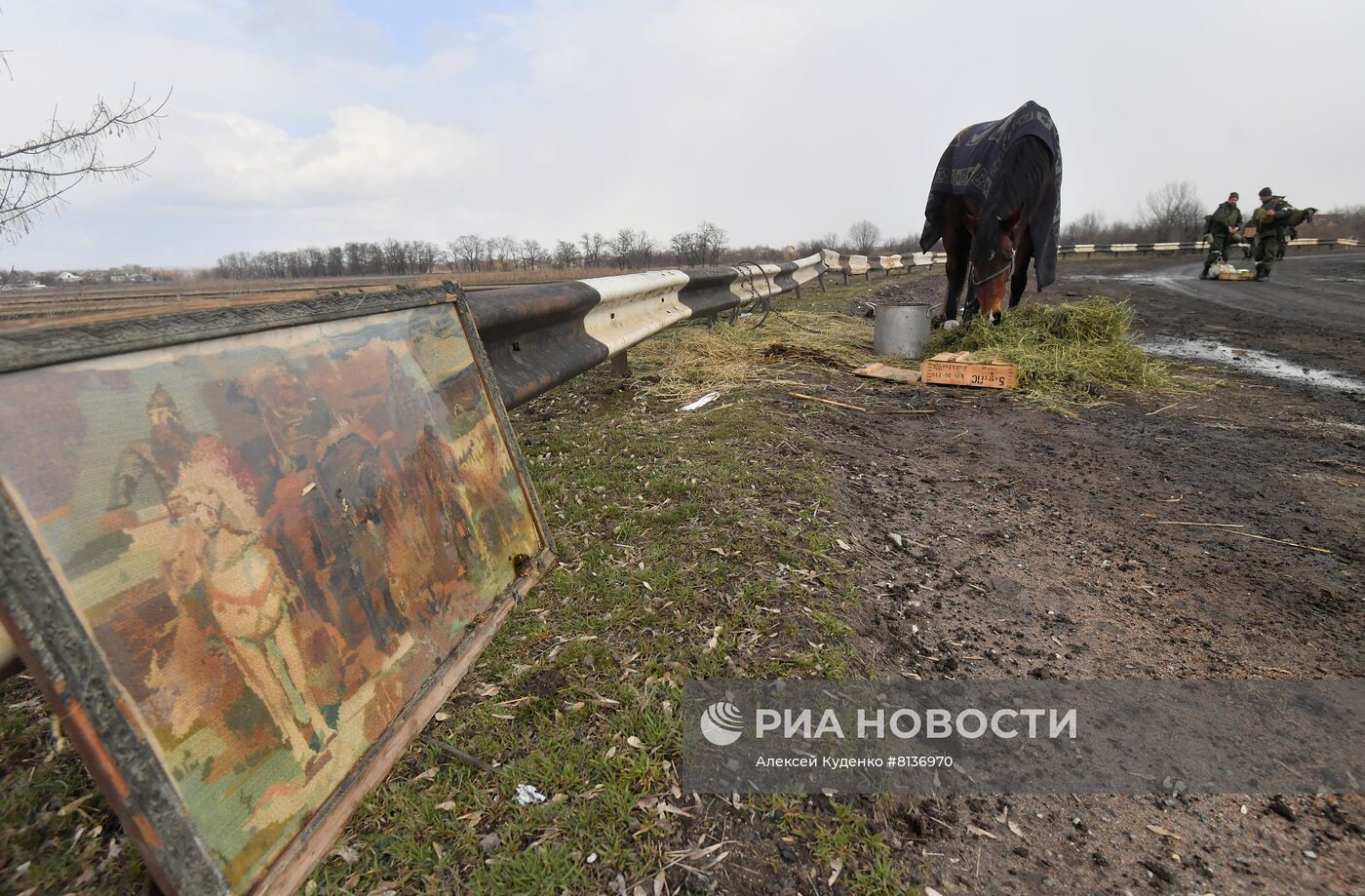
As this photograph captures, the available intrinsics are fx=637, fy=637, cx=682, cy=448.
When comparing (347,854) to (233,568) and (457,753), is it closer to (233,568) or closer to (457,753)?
(457,753)

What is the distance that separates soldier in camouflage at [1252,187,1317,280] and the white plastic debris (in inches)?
669

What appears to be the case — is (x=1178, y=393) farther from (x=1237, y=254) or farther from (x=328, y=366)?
(x=1237, y=254)

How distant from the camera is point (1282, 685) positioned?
1839mm

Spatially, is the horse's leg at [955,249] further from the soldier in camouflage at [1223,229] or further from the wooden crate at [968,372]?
the soldier in camouflage at [1223,229]

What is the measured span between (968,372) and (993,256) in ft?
4.86

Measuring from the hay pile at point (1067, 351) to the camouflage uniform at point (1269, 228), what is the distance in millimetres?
13153

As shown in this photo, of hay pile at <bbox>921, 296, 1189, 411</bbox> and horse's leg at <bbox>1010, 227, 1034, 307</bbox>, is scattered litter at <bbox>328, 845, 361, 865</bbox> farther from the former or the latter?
horse's leg at <bbox>1010, 227, 1034, 307</bbox>

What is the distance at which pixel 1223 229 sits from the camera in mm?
15992

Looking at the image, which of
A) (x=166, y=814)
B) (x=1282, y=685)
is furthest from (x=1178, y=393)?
(x=166, y=814)

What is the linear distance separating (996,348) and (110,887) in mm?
6067

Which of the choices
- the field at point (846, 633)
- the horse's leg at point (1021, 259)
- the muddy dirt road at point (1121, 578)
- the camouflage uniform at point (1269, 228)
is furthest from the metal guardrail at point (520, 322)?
the camouflage uniform at point (1269, 228)

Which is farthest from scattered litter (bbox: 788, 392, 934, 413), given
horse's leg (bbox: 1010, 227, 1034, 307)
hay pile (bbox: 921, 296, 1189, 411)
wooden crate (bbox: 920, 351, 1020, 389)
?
A: horse's leg (bbox: 1010, 227, 1034, 307)

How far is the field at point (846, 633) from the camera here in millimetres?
1318

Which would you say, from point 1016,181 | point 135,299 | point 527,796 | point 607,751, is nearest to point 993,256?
point 1016,181
